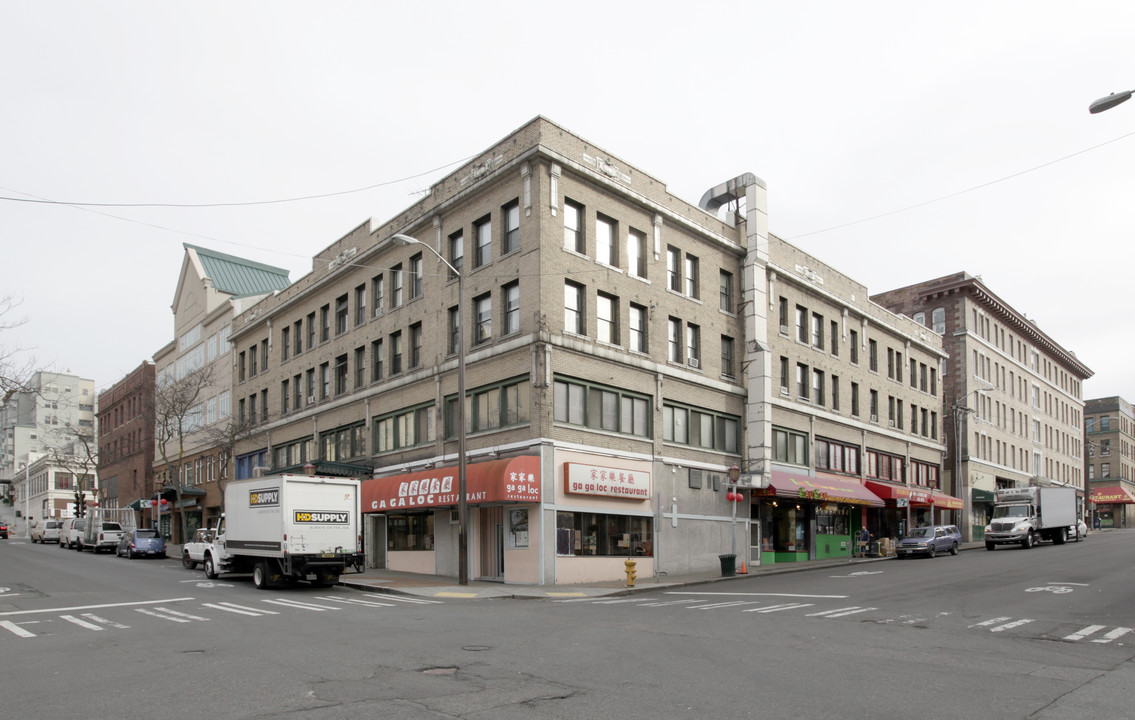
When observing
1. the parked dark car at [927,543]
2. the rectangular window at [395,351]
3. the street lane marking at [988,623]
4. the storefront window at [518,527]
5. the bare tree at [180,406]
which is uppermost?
the rectangular window at [395,351]

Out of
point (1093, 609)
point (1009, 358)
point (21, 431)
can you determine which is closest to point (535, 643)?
point (1093, 609)

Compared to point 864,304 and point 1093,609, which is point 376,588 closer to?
point 1093,609

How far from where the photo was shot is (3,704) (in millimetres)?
9000

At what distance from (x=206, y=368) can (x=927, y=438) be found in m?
46.3

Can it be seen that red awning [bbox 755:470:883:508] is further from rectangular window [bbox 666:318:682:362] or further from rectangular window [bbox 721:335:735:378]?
rectangular window [bbox 666:318:682:362]

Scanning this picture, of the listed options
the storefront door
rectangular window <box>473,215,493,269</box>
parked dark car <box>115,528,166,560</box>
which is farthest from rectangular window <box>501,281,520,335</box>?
parked dark car <box>115,528,166,560</box>

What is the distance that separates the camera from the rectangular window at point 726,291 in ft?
121

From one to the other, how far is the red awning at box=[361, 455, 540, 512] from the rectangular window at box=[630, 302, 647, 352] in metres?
6.89

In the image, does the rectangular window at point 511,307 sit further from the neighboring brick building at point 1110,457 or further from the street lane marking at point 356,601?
the neighboring brick building at point 1110,457

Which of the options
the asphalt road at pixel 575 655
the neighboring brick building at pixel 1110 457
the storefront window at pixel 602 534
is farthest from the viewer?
the neighboring brick building at pixel 1110 457

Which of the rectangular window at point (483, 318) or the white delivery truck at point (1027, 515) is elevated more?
the rectangular window at point (483, 318)

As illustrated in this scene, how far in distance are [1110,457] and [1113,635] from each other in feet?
378

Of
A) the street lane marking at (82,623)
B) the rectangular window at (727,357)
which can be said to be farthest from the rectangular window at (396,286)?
the street lane marking at (82,623)

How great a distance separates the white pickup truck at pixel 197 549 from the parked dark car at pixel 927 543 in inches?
1256
